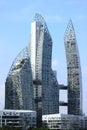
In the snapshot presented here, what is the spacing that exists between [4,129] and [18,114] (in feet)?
189

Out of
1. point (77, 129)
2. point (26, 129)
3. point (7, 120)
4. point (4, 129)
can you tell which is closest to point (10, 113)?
point (7, 120)

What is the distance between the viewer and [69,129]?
193 m

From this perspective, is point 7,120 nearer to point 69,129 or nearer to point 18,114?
point 18,114

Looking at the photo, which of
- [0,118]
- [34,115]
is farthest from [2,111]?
[34,115]

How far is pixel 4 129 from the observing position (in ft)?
436

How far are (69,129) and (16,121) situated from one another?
24.6 metres

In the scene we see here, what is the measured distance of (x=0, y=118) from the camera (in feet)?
623

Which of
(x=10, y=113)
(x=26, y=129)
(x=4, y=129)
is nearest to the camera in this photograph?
(x=4, y=129)

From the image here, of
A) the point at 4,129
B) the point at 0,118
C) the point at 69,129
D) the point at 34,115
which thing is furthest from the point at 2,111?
the point at 4,129

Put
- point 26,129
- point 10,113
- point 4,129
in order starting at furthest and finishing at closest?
point 10,113 < point 26,129 < point 4,129

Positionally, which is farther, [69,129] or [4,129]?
[69,129]

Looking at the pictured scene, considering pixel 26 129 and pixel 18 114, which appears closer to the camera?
pixel 26 129

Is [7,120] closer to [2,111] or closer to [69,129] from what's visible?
[2,111]

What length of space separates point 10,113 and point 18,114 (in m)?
3.67
